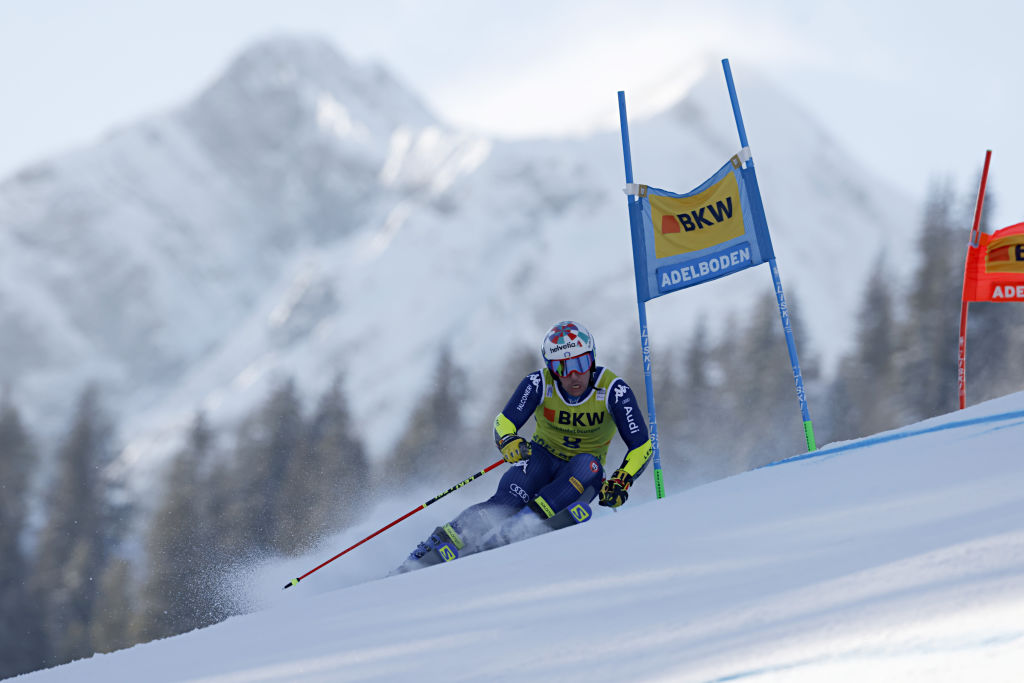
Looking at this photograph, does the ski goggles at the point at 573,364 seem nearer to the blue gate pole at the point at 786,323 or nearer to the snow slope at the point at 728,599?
the blue gate pole at the point at 786,323

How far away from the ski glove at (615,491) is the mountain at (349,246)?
2998 inches

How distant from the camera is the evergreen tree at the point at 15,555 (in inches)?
763

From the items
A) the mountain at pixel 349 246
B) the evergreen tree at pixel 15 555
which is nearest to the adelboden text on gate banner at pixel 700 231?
the evergreen tree at pixel 15 555

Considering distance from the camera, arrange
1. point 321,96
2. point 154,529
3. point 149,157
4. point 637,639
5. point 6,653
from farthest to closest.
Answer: point 321,96 < point 149,157 < point 154,529 < point 6,653 < point 637,639

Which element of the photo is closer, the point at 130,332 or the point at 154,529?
the point at 154,529

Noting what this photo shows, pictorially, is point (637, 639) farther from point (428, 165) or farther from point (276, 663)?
point (428, 165)

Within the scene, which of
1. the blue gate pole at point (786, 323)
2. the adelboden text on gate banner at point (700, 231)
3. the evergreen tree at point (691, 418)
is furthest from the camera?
the evergreen tree at point (691, 418)

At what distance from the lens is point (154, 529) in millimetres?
20844

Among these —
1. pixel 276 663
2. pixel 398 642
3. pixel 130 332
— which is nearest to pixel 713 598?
pixel 398 642

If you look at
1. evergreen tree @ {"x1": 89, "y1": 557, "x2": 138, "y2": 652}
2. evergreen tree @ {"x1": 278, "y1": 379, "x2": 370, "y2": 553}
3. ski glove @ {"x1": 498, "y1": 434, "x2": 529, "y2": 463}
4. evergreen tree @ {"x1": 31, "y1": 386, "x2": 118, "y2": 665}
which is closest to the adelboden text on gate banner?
ski glove @ {"x1": 498, "y1": 434, "x2": 529, "y2": 463}

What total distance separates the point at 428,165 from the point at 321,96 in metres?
56.4

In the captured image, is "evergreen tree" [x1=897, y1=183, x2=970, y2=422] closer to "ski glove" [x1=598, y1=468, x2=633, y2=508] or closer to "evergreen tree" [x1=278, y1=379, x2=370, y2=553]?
"evergreen tree" [x1=278, y1=379, x2=370, y2=553]

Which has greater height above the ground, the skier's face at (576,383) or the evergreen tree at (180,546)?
the skier's face at (576,383)

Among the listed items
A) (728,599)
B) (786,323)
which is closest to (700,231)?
(786,323)
